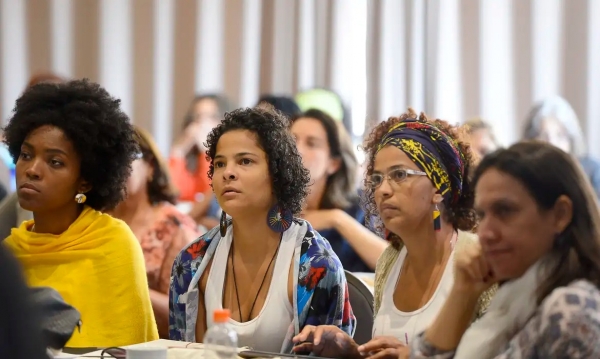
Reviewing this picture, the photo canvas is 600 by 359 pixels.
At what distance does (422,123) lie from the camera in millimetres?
2623

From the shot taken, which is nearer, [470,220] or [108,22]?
[470,220]

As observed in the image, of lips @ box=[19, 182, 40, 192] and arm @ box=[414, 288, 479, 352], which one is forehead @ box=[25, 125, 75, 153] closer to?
lips @ box=[19, 182, 40, 192]

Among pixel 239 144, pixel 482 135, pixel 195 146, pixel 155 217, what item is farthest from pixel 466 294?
pixel 195 146

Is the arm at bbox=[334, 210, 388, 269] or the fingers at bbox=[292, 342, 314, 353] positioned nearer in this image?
the fingers at bbox=[292, 342, 314, 353]

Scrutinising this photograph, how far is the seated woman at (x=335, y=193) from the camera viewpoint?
3.84 m

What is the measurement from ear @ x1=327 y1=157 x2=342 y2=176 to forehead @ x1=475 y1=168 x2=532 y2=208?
2185 millimetres

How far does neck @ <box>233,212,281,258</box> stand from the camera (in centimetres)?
272

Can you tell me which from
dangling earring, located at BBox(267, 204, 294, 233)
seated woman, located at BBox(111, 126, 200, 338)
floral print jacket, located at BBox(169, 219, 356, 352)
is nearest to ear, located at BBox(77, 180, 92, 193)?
floral print jacket, located at BBox(169, 219, 356, 352)

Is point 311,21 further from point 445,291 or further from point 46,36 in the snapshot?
point 445,291

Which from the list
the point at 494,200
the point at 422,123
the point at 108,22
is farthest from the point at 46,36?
the point at 494,200

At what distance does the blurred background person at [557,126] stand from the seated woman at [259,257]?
3.20 metres

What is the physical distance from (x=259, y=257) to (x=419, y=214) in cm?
53

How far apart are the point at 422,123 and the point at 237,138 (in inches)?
22.4

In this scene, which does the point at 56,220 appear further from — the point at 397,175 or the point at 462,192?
the point at 462,192
